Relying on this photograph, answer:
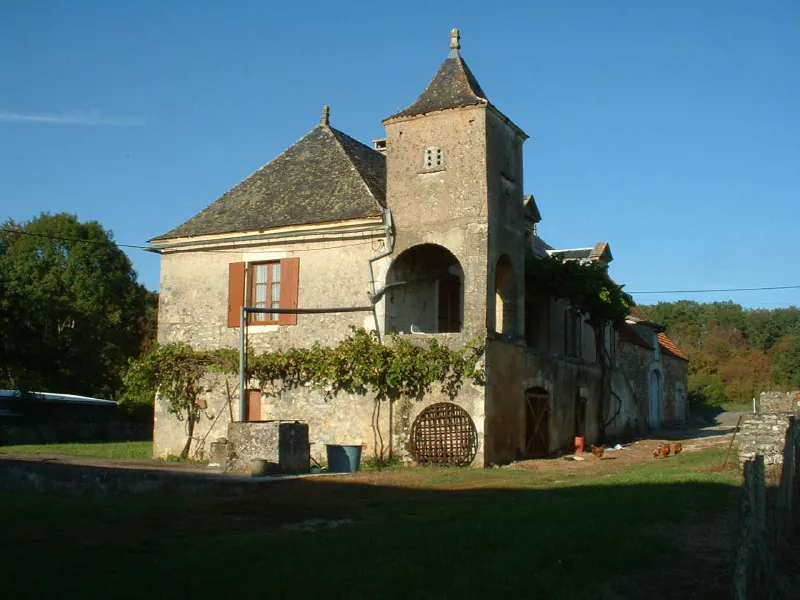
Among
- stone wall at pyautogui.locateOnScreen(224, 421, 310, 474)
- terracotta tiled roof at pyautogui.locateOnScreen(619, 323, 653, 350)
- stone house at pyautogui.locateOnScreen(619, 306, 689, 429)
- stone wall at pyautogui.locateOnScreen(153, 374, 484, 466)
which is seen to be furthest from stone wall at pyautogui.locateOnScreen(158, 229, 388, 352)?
terracotta tiled roof at pyautogui.locateOnScreen(619, 323, 653, 350)

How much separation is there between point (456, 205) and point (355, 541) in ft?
37.7

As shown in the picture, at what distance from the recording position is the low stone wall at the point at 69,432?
31.3 m

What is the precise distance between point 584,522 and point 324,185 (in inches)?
549

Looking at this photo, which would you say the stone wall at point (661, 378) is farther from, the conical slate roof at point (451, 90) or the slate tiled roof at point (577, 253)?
the conical slate roof at point (451, 90)

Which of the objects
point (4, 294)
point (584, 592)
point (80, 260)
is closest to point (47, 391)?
point (4, 294)

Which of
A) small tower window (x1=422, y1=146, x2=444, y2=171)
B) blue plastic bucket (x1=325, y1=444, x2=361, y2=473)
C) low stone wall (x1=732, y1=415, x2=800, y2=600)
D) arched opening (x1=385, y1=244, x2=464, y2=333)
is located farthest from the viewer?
arched opening (x1=385, y1=244, x2=464, y2=333)

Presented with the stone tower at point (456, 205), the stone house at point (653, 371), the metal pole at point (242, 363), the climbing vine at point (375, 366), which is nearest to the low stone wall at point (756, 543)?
the climbing vine at point (375, 366)

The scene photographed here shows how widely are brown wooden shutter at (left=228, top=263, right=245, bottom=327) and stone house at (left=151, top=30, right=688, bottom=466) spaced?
0.03 meters

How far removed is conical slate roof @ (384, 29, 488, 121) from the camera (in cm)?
2002

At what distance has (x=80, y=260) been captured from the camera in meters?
48.0

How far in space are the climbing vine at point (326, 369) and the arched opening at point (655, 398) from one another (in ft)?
62.0

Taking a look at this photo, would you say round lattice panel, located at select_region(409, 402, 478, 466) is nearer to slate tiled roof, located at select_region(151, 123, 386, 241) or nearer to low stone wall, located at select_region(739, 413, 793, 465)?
slate tiled roof, located at select_region(151, 123, 386, 241)

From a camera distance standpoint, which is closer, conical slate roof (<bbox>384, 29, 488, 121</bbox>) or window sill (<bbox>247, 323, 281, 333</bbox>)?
conical slate roof (<bbox>384, 29, 488, 121</bbox>)

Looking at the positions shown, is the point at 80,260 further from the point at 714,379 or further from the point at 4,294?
the point at 714,379
